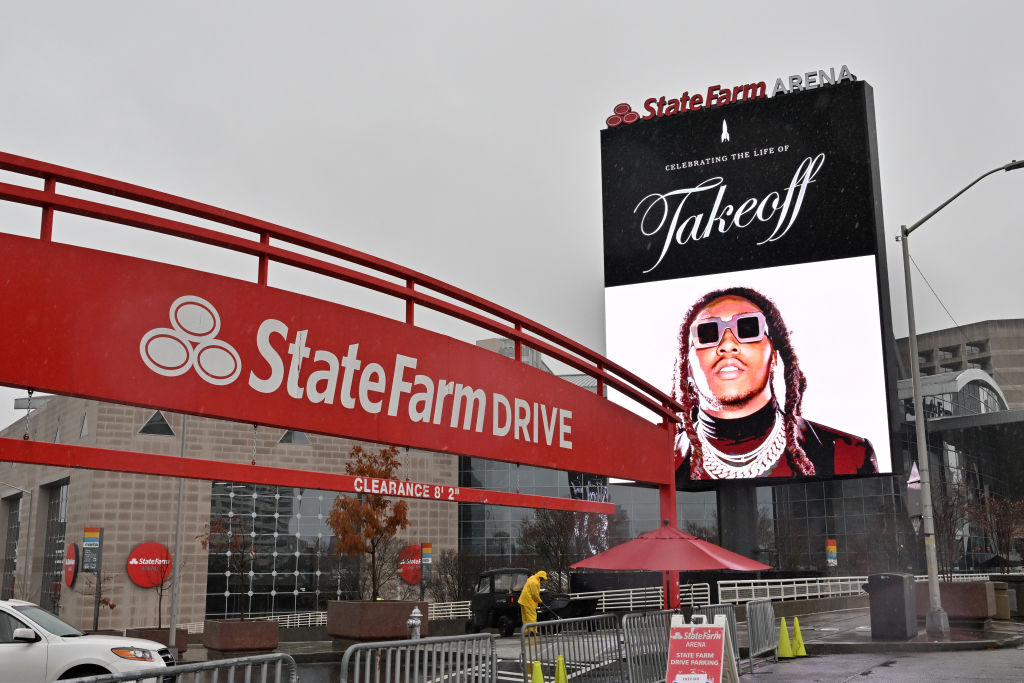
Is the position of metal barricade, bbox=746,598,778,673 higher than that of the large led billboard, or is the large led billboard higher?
the large led billboard

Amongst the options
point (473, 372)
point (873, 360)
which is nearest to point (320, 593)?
point (873, 360)

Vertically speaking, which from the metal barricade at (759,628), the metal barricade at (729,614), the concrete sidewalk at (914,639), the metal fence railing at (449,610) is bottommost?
the metal fence railing at (449,610)

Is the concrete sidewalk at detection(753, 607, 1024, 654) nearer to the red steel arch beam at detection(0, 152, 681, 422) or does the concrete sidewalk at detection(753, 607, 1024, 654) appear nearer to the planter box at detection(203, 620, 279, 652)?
the red steel arch beam at detection(0, 152, 681, 422)

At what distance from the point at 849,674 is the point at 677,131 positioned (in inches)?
1307

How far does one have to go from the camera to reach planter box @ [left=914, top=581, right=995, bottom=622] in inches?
934

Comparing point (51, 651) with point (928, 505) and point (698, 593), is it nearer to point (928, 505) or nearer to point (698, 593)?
point (928, 505)

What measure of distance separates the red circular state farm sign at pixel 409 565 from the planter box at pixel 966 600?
33.7 m

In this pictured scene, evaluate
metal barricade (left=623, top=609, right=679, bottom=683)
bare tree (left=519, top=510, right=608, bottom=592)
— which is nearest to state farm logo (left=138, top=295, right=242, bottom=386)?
metal barricade (left=623, top=609, right=679, bottom=683)

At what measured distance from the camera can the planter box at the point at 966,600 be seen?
23.7 metres

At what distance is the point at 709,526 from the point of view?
76500mm

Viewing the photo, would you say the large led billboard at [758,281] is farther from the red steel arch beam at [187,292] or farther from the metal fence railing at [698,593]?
the red steel arch beam at [187,292]

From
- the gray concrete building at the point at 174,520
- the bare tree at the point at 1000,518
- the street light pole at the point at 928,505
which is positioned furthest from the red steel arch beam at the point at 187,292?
the bare tree at the point at 1000,518

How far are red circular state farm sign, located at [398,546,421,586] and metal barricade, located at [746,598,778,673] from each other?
1431 inches

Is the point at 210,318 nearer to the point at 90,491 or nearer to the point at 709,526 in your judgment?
the point at 90,491
